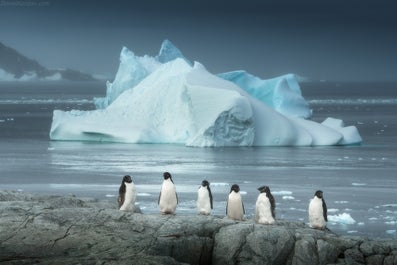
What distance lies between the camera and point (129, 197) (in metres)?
14.4

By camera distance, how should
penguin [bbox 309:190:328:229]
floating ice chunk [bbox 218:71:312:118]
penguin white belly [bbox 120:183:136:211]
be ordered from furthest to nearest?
floating ice chunk [bbox 218:71:312:118] < penguin [bbox 309:190:328:229] < penguin white belly [bbox 120:183:136:211]

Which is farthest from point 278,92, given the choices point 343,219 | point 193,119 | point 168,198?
point 168,198

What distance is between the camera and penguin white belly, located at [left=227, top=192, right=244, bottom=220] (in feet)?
47.6

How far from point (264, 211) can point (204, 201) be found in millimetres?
1015

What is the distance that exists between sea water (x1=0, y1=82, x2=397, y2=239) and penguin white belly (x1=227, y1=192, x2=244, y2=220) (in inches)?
153

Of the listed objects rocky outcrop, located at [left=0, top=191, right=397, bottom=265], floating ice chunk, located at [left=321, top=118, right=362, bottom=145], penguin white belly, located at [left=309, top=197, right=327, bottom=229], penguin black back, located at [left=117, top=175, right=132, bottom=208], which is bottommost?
rocky outcrop, located at [left=0, top=191, right=397, bottom=265]

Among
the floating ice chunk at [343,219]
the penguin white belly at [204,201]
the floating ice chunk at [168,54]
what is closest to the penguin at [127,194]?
the penguin white belly at [204,201]

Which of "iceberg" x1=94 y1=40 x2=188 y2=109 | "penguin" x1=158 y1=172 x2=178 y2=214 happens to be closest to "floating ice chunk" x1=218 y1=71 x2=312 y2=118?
"iceberg" x1=94 y1=40 x2=188 y2=109

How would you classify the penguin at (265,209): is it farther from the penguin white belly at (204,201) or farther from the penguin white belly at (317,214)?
the penguin white belly at (204,201)

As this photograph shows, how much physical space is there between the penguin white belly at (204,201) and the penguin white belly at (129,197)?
103 centimetres

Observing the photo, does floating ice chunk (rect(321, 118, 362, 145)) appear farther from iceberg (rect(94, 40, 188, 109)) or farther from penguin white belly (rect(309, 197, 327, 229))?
penguin white belly (rect(309, 197, 327, 229))

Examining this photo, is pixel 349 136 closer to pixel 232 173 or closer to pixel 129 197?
pixel 232 173

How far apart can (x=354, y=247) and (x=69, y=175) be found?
48.9 feet

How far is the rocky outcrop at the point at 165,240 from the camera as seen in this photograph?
12.8 metres
